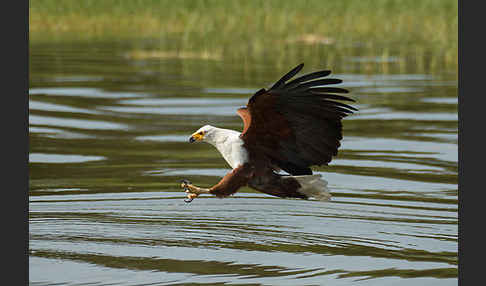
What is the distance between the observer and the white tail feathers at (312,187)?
7500 millimetres

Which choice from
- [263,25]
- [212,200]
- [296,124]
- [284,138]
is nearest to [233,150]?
[284,138]

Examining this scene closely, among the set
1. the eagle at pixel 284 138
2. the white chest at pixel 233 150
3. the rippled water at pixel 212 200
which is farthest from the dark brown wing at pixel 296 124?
the rippled water at pixel 212 200

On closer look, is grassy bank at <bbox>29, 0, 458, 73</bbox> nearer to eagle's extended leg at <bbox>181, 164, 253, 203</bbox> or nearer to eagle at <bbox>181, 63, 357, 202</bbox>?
eagle at <bbox>181, 63, 357, 202</bbox>

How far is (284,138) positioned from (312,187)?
378 mm

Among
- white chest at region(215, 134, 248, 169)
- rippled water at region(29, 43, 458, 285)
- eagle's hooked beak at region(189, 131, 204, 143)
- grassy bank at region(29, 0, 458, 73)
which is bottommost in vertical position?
rippled water at region(29, 43, 458, 285)

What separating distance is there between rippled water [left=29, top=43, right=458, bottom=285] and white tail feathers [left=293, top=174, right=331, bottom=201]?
2.34 feet

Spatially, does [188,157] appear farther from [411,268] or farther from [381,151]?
[411,268]

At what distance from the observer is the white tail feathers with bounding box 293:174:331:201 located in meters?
7.50

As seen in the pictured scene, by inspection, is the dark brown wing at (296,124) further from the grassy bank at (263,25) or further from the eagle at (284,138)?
the grassy bank at (263,25)

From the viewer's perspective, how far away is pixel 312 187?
7520mm

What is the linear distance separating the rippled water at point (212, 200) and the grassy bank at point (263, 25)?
6.46 meters

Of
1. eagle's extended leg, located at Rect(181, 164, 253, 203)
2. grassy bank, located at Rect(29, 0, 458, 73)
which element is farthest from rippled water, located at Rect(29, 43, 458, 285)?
grassy bank, located at Rect(29, 0, 458, 73)

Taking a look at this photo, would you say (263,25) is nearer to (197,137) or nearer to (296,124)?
(296,124)

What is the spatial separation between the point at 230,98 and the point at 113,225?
868cm
